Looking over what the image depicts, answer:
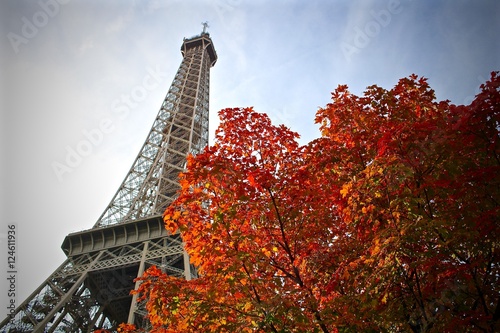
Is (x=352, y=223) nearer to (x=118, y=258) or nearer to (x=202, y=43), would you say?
(x=118, y=258)

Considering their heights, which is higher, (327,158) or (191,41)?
(191,41)

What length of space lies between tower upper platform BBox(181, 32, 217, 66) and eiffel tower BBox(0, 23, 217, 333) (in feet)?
84.1

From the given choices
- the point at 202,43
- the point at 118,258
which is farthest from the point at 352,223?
the point at 202,43

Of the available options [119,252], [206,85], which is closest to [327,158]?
[119,252]

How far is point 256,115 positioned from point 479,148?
4610mm

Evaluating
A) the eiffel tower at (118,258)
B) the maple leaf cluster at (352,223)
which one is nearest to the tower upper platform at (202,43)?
the eiffel tower at (118,258)

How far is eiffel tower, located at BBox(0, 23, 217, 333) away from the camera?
912 inches

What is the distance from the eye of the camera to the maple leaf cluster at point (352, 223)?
577 centimetres

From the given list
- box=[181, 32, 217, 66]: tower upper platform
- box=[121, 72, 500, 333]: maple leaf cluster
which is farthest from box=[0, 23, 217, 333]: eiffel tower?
box=[181, 32, 217, 66]: tower upper platform

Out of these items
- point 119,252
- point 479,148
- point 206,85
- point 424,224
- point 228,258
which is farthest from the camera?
point 206,85

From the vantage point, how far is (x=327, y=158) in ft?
25.0

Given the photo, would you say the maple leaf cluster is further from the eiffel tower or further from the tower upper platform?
the tower upper platform

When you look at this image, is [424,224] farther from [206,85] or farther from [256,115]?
[206,85]

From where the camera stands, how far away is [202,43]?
62.4 m
